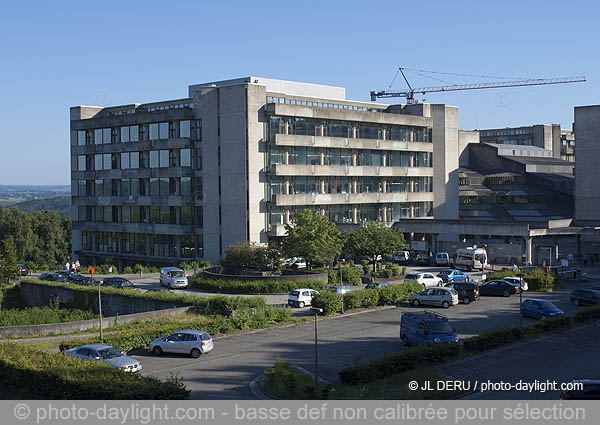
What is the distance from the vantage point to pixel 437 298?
46719mm

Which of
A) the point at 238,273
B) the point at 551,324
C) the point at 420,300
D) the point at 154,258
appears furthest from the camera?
the point at 154,258

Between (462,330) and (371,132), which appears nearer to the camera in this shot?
(462,330)

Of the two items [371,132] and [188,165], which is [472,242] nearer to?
[371,132]

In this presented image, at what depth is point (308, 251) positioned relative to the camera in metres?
59.6

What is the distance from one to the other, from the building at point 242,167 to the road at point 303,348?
33234 mm

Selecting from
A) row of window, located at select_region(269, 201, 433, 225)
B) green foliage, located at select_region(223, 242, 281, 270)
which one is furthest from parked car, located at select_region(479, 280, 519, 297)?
row of window, located at select_region(269, 201, 433, 225)

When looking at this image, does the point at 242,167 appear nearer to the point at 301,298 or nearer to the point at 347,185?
the point at 347,185

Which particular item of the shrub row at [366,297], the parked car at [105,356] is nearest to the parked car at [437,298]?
the shrub row at [366,297]

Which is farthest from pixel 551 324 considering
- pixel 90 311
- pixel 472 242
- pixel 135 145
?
pixel 135 145

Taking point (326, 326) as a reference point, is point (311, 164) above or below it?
above

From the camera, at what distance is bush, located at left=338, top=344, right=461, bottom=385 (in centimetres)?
2689

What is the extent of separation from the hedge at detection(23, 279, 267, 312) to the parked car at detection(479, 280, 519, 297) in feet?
57.1

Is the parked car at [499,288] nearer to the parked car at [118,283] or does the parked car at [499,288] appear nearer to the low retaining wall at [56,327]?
the low retaining wall at [56,327]

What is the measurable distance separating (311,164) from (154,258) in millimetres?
21598
